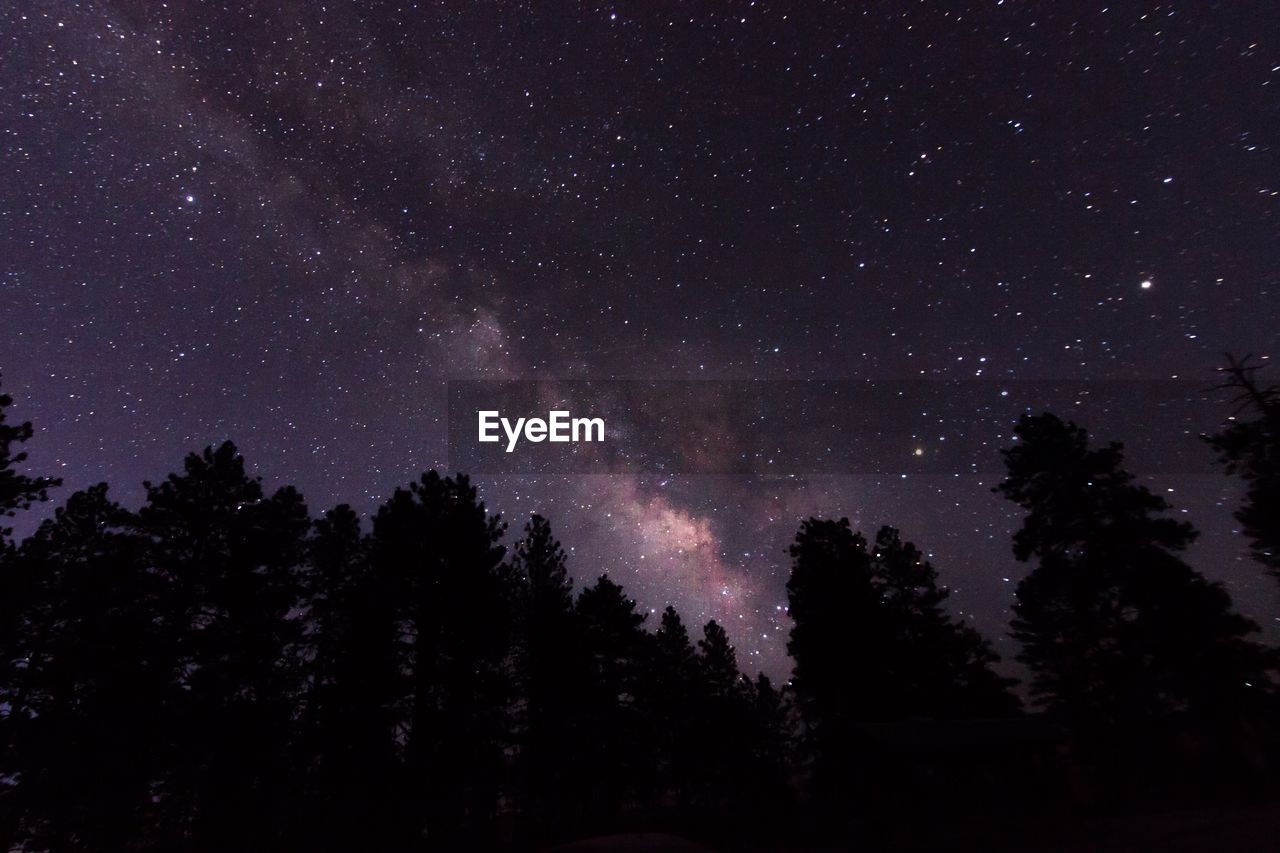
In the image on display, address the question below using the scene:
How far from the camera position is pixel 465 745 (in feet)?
78.6

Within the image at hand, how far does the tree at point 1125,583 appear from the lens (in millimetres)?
25594

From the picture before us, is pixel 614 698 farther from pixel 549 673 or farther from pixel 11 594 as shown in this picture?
pixel 11 594

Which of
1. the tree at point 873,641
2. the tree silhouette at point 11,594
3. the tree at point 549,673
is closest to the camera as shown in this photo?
the tree silhouette at point 11,594

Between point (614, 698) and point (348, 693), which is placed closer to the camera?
point (348, 693)

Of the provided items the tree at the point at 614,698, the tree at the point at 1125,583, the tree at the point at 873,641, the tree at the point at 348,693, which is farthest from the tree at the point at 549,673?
the tree at the point at 1125,583

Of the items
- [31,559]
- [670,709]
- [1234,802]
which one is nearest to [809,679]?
[670,709]

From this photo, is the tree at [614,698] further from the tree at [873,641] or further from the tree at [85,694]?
the tree at [85,694]

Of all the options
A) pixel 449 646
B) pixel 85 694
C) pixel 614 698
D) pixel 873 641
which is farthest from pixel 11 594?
pixel 873 641

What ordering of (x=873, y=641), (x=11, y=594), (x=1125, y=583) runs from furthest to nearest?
1. (x=873, y=641)
2. (x=1125, y=583)
3. (x=11, y=594)

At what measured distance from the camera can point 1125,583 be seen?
27.0 m

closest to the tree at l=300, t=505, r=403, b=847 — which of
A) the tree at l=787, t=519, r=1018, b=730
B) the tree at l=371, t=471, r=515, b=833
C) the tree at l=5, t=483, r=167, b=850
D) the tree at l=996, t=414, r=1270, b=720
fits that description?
the tree at l=371, t=471, r=515, b=833

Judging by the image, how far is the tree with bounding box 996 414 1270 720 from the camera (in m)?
25.6

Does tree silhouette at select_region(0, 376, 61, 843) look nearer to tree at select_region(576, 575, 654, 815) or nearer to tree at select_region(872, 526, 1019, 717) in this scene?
tree at select_region(576, 575, 654, 815)

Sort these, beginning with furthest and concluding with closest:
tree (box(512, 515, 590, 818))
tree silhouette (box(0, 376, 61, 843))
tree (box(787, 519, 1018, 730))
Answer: tree (box(787, 519, 1018, 730)) < tree (box(512, 515, 590, 818)) < tree silhouette (box(0, 376, 61, 843))
